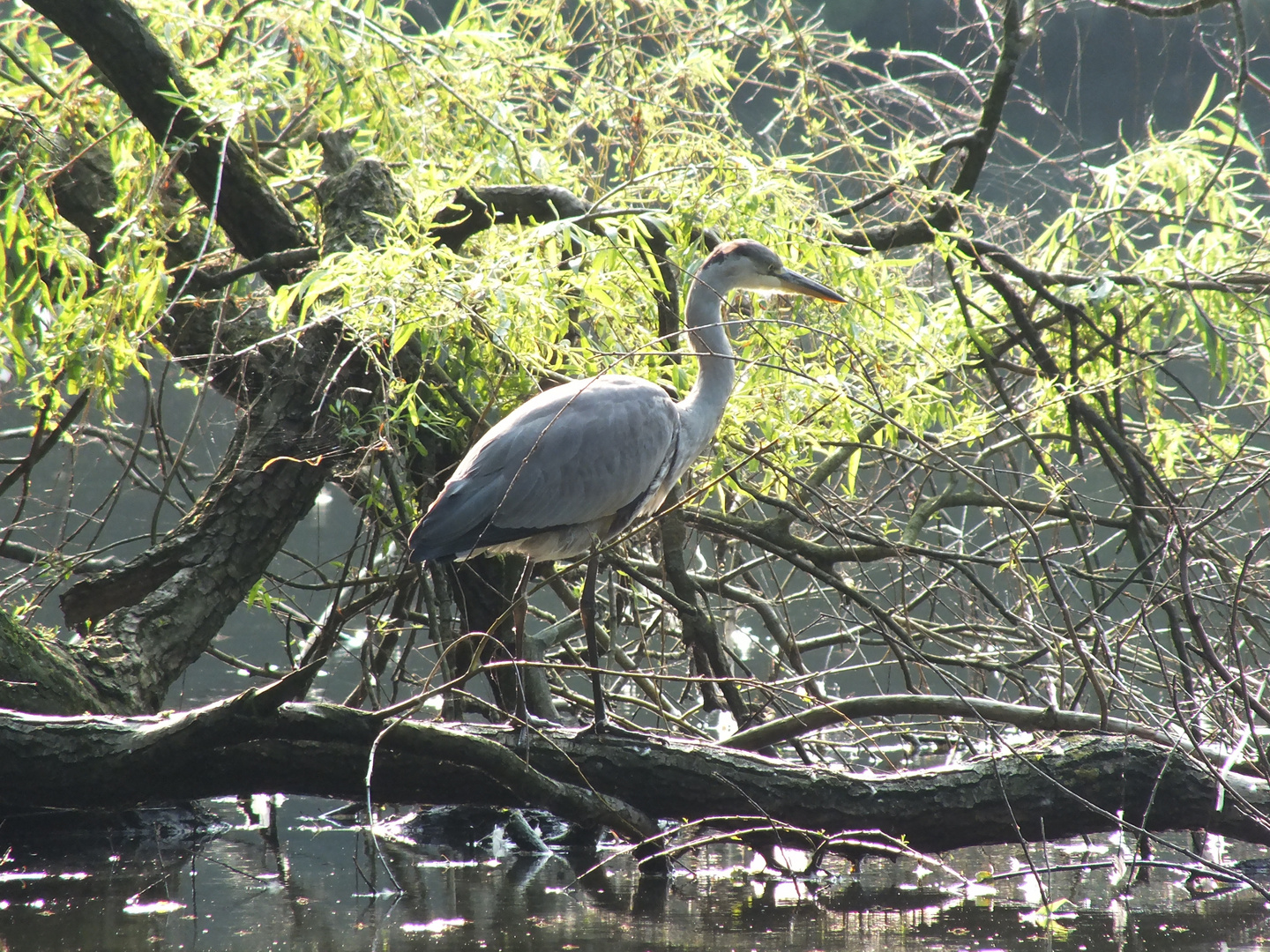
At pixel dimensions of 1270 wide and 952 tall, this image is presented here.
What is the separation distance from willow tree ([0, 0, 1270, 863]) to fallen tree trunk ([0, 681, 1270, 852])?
0.06 feet

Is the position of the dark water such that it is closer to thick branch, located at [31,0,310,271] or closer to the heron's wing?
the heron's wing

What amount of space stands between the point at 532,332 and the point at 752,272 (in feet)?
2.89

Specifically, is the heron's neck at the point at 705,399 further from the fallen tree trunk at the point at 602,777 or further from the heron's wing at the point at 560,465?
the fallen tree trunk at the point at 602,777

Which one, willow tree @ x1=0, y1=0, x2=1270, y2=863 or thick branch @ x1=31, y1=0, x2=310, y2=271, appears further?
thick branch @ x1=31, y1=0, x2=310, y2=271

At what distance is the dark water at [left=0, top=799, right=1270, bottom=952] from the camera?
Result: 2.31 m

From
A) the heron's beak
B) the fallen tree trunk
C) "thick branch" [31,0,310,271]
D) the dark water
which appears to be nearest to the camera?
the dark water

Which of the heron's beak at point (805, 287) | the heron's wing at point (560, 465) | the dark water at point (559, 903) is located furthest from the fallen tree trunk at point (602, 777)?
the heron's beak at point (805, 287)

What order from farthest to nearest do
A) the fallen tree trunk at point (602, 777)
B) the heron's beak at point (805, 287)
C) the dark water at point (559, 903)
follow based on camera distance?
the heron's beak at point (805, 287) < the fallen tree trunk at point (602, 777) < the dark water at point (559, 903)

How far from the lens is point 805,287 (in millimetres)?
3109

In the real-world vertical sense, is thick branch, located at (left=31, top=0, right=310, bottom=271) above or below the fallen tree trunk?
above

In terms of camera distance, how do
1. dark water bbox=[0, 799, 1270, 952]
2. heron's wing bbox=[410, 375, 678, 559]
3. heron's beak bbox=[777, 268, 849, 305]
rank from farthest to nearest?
heron's beak bbox=[777, 268, 849, 305], heron's wing bbox=[410, 375, 678, 559], dark water bbox=[0, 799, 1270, 952]

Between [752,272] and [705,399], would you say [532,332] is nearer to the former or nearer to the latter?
[705,399]

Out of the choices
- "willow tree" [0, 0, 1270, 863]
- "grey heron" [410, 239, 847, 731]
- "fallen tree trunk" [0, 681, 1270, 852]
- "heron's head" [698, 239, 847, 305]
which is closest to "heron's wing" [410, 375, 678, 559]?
"grey heron" [410, 239, 847, 731]

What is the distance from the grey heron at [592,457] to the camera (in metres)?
2.91
